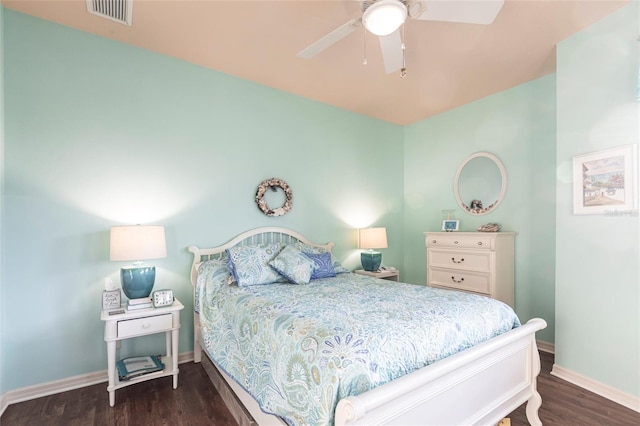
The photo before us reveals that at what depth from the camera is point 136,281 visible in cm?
244

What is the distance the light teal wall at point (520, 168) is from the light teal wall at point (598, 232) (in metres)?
0.61

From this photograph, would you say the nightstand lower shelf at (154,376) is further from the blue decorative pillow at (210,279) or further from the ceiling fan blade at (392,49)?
the ceiling fan blade at (392,49)

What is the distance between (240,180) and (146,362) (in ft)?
5.96

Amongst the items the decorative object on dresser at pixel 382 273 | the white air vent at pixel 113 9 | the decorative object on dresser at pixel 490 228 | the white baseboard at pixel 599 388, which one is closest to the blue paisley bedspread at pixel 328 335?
the white baseboard at pixel 599 388

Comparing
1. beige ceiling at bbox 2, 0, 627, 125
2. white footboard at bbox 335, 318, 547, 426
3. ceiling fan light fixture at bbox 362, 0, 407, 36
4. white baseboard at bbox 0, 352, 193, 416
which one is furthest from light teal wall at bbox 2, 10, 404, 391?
white footboard at bbox 335, 318, 547, 426

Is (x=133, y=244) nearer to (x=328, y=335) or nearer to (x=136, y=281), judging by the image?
(x=136, y=281)

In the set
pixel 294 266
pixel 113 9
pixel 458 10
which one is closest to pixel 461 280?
pixel 294 266

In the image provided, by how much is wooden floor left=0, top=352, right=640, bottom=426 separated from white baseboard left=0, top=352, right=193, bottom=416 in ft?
0.18

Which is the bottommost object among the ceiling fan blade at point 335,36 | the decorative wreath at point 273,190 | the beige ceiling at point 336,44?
the decorative wreath at point 273,190

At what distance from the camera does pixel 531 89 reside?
3.39 meters

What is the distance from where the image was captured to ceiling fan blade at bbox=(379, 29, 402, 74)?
2111mm

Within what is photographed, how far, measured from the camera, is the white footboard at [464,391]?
1220mm

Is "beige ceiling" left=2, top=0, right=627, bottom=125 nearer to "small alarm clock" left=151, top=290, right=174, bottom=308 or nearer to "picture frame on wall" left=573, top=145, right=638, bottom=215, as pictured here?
"picture frame on wall" left=573, top=145, right=638, bottom=215

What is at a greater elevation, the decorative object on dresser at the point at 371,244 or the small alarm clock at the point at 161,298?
the decorative object on dresser at the point at 371,244
